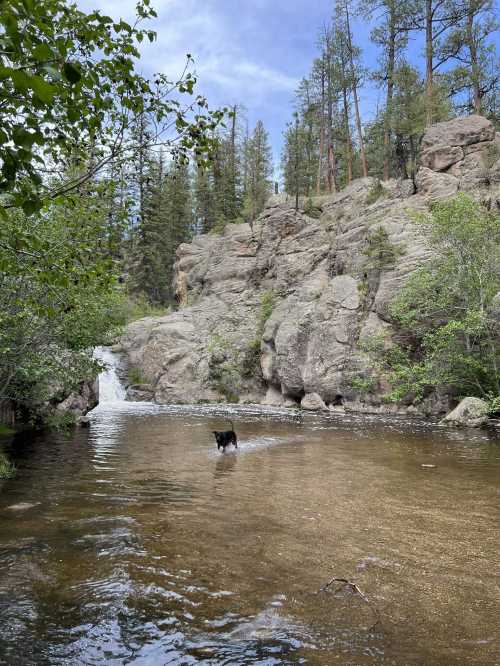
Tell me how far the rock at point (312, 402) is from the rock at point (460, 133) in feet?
67.1

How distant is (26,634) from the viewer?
3.99 meters

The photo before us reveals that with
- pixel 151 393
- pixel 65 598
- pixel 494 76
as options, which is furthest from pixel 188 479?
pixel 494 76

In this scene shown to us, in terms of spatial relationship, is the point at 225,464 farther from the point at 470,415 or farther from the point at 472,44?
the point at 472,44

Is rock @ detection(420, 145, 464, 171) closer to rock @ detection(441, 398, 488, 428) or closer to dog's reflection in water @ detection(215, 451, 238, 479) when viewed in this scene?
rock @ detection(441, 398, 488, 428)

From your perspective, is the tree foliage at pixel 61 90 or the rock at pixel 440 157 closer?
the tree foliage at pixel 61 90

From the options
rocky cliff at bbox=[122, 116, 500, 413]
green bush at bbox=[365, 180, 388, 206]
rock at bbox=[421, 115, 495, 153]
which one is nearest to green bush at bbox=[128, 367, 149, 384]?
rocky cliff at bbox=[122, 116, 500, 413]

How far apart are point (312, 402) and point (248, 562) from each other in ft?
81.8

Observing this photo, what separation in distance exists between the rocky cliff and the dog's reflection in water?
12.1m

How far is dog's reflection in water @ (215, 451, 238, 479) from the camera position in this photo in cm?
1129

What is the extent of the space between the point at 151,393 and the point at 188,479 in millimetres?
27276

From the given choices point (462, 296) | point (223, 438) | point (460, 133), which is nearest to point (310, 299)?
point (462, 296)

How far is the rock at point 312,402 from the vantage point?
29812mm

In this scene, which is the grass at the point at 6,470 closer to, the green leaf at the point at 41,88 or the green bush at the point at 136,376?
the green leaf at the point at 41,88

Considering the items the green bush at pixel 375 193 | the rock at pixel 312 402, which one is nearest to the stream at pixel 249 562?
the rock at pixel 312 402
